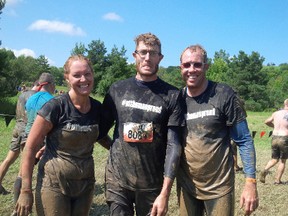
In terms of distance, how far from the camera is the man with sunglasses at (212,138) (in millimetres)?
2920

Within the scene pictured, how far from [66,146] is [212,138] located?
1.23 m

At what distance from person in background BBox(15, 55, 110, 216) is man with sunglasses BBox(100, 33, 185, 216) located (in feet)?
0.88

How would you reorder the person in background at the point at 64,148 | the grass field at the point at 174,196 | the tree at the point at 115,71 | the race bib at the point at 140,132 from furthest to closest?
the tree at the point at 115,71 → the grass field at the point at 174,196 → the race bib at the point at 140,132 → the person in background at the point at 64,148

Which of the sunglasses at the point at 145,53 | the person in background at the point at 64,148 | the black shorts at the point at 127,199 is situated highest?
the sunglasses at the point at 145,53

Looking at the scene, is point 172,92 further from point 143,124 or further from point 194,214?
point 194,214

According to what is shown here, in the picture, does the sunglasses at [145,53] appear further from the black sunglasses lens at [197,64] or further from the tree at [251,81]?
the tree at [251,81]

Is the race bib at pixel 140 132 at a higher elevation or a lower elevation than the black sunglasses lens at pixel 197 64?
lower

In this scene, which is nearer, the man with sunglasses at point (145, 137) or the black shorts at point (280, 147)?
the man with sunglasses at point (145, 137)

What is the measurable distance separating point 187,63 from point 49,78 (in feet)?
8.81

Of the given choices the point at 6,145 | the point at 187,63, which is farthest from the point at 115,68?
the point at 187,63

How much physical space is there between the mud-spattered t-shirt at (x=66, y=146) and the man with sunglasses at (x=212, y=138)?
882 millimetres

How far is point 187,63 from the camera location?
9.77 ft

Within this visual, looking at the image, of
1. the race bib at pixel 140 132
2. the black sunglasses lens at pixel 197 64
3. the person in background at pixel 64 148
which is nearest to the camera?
the person in background at pixel 64 148

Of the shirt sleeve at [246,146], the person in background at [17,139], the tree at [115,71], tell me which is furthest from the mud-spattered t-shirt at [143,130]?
the tree at [115,71]
